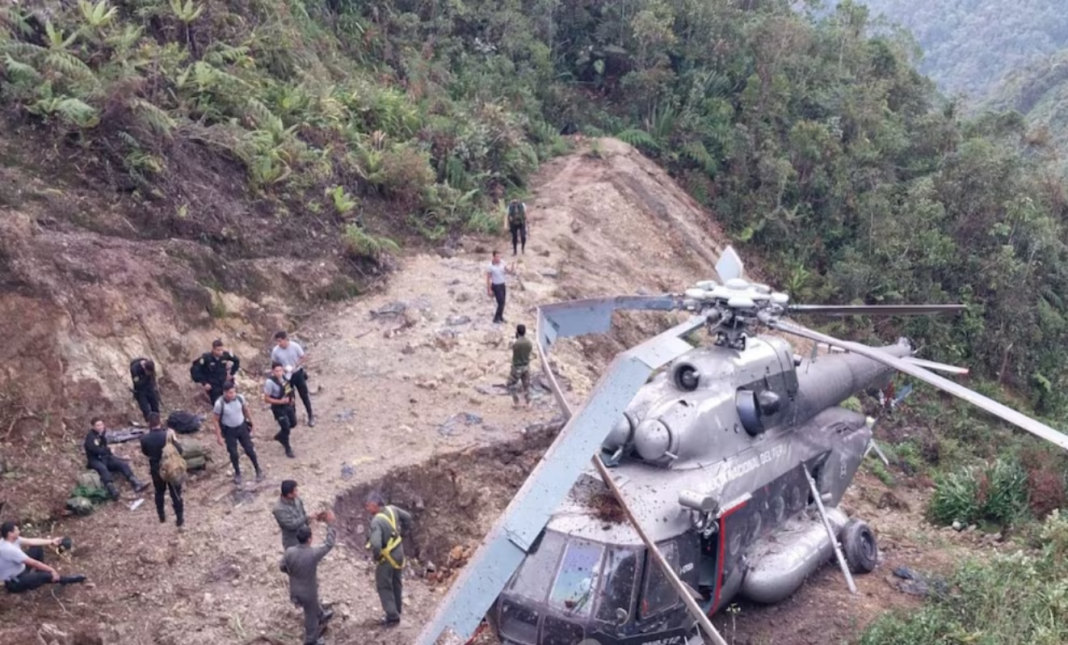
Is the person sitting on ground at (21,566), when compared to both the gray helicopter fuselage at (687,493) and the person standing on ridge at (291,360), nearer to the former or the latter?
the person standing on ridge at (291,360)

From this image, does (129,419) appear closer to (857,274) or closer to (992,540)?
(992,540)

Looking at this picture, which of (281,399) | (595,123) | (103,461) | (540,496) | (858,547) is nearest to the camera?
(540,496)

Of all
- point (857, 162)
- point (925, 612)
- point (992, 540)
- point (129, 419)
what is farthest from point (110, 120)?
point (857, 162)

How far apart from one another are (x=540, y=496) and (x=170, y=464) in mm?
5021

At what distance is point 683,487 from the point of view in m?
8.50

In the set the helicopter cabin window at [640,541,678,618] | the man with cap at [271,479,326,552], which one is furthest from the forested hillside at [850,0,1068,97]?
the man with cap at [271,479,326,552]

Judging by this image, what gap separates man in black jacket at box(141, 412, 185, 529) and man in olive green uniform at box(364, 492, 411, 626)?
92.4 inches

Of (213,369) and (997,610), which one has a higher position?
(997,610)

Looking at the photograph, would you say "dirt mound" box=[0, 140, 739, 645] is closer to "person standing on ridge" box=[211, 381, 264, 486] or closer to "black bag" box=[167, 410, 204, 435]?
"black bag" box=[167, 410, 204, 435]

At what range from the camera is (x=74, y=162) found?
1273 centimetres

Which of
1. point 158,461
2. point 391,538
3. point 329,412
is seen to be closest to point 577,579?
point 391,538

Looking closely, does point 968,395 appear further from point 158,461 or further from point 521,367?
point 158,461

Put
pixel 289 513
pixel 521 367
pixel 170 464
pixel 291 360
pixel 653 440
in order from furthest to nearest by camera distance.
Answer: pixel 521 367 → pixel 291 360 → pixel 170 464 → pixel 653 440 → pixel 289 513

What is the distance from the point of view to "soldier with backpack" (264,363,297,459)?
10539mm
